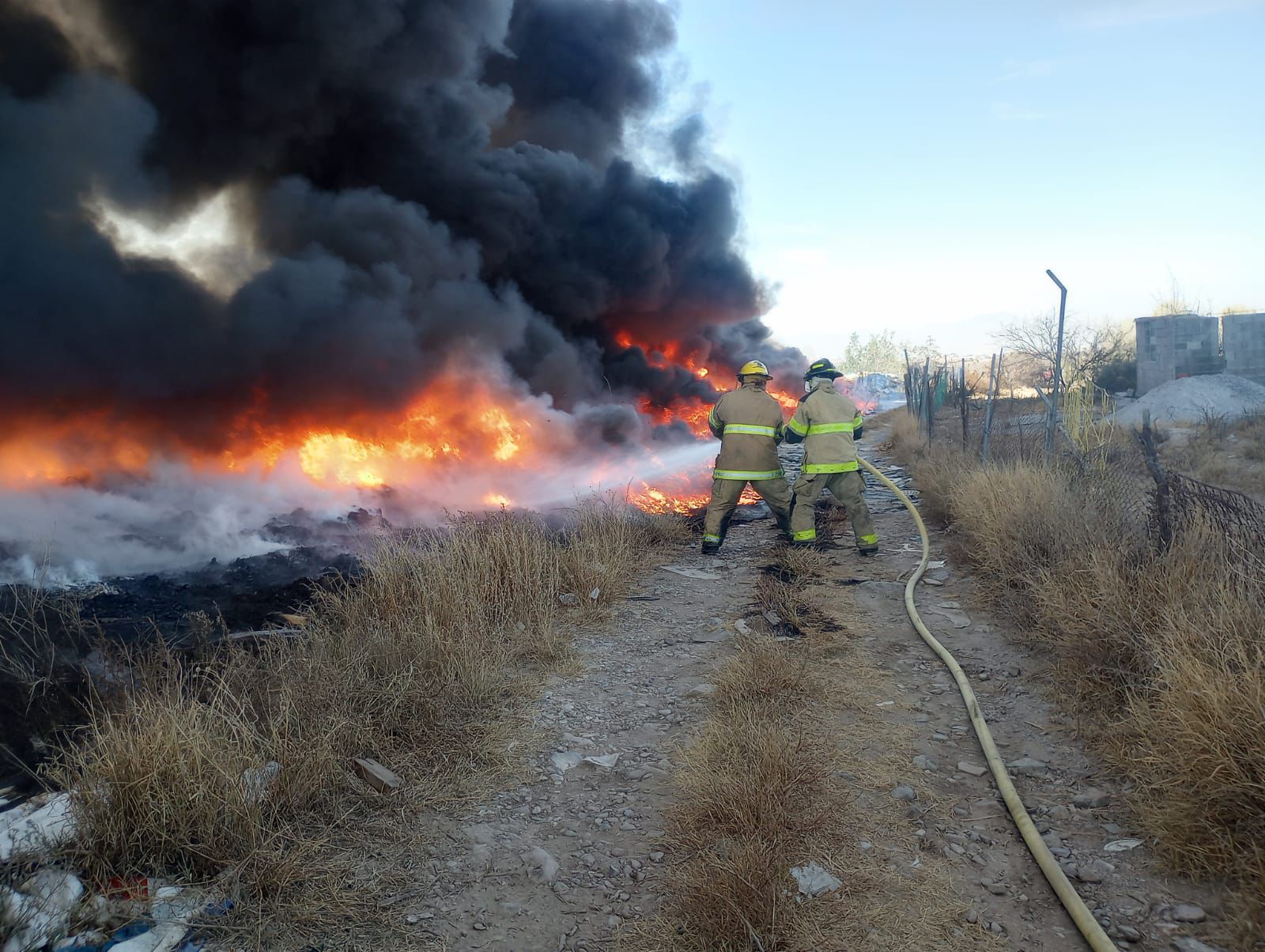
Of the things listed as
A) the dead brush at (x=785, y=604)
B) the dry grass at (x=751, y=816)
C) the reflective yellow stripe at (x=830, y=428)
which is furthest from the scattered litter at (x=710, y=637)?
the reflective yellow stripe at (x=830, y=428)

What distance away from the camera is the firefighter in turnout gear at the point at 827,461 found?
7.18 metres

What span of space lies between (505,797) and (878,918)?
1.59 metres

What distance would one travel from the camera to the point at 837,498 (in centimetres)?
725

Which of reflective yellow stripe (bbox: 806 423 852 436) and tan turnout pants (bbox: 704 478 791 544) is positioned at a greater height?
reflective yellow stripe (bbox: 806 423 852 436)

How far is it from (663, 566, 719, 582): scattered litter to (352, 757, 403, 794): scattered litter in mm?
3999

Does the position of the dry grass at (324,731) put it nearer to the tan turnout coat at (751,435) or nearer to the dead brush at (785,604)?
the dead brush at (785,604)

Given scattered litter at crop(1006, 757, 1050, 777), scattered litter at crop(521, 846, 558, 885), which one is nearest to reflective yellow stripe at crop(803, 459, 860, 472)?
scattered litter at crop(1006, 757, 1050, 777)

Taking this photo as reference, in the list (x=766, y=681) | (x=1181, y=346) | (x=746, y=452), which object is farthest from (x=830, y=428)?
(x=1181, y=346)

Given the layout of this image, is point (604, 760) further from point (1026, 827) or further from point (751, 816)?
point (1026, 827)

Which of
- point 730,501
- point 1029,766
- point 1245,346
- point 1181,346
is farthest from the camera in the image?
point 1181,346

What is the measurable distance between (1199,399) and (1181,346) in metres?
3.46

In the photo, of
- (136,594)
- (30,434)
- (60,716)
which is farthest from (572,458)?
(60,716)

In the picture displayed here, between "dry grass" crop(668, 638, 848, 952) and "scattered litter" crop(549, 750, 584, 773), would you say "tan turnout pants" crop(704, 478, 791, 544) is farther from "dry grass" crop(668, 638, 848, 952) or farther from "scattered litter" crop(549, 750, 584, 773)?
"scattered litter" crop(549, 750, 584, 773)

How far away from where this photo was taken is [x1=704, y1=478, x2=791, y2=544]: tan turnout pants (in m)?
7.52
